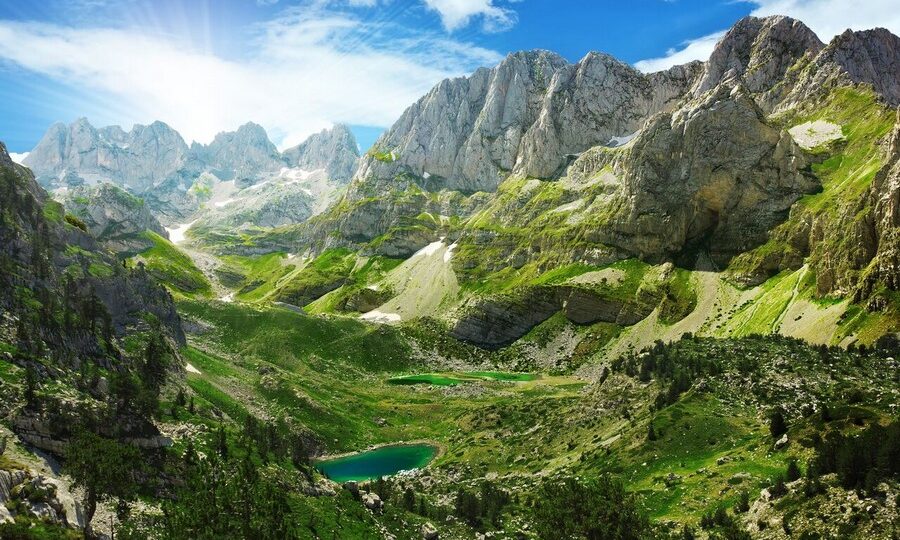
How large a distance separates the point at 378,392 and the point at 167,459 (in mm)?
92166

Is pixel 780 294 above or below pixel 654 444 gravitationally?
above

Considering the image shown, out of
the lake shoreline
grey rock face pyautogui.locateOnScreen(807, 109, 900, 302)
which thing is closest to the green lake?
the lake shoreline

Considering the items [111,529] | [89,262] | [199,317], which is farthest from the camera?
[199,317]

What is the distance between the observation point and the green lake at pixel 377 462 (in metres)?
94.1

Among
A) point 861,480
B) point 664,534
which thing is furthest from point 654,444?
point 861,480

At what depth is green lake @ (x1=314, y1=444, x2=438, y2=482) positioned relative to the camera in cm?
9412

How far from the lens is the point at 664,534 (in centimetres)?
3988

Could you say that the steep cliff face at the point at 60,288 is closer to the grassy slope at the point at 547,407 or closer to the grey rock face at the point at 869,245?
the grassy slope at the point at 547,407

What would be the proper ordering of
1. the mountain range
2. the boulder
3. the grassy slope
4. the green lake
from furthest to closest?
the green lake
the boulder
the grassy slope
the mountain range

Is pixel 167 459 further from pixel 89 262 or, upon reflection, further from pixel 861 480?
pixel 89 262

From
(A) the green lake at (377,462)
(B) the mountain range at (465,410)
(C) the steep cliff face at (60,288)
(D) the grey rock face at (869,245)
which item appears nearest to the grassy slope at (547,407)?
(B) the mountain range at (465,410)

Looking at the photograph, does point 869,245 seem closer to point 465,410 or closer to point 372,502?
point 465,410

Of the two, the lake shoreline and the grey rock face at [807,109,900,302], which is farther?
the grey rock face at [807,109,900,302]

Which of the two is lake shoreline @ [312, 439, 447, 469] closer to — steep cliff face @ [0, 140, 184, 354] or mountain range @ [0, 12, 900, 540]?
mountain range @ [0, 12, 900, 540]
